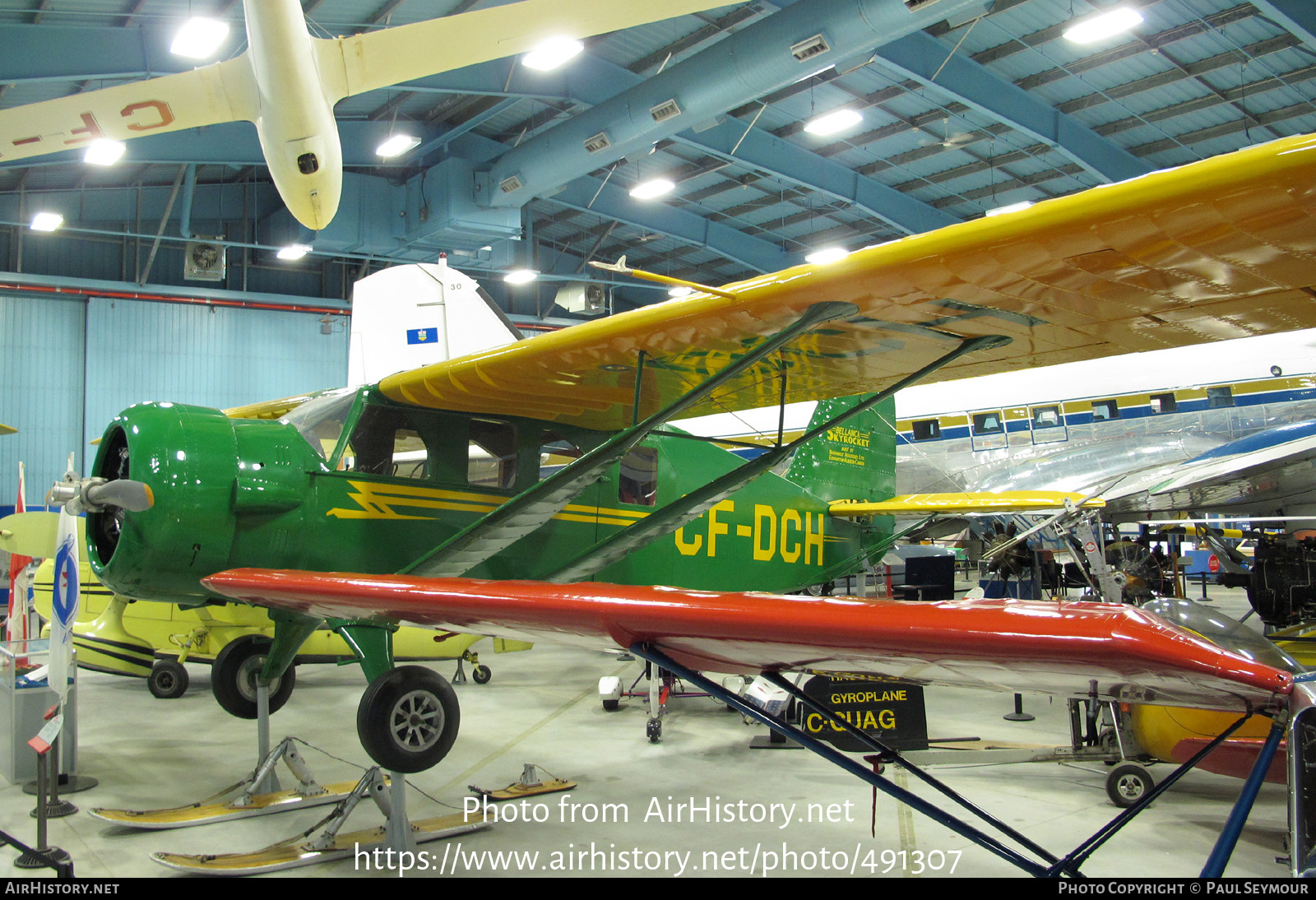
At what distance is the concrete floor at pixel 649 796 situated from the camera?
3824 mm

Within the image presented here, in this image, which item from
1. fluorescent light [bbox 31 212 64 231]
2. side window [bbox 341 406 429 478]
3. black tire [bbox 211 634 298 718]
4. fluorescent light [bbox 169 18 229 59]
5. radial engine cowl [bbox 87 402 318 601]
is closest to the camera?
radial engine cowl [bbox 87 402 318 601]

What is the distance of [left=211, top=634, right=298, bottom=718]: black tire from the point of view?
17.0 ft

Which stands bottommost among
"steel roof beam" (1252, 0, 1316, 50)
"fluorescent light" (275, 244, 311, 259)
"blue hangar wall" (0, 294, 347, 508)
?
"blue hangar wall" (0, 294, 347, 508)

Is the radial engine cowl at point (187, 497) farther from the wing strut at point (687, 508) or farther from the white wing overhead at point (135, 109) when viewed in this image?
the white wing overhead at point (135, 109)

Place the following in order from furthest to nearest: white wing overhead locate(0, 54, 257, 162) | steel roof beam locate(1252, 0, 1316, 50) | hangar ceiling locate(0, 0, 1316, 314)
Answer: hangar ceiling locate(0, 0, 1316, 314) → steel roof beam locate(1252, 0, 1316, 50) → white wing overhead locate(0, 54, 257, 162)

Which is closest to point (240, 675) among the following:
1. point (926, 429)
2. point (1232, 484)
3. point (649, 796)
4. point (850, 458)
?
point (649, 796)

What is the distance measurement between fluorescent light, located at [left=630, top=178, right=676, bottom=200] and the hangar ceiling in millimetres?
859

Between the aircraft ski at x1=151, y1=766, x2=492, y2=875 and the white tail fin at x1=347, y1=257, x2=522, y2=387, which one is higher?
the white tail fin at x1=347, y1=257, x2=522, y2=387

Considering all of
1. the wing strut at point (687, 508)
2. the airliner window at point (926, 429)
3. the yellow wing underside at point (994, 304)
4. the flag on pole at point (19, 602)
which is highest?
the airliner window at point (926, 429)

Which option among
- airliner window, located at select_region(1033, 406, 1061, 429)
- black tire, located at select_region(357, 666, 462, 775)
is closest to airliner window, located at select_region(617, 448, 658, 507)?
black tire, located at select_region(357, 666, 462, 775)

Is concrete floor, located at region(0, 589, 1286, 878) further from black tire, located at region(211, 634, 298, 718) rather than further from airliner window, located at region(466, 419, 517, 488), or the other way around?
airliner window, located at region(466, 419, 517, 488)

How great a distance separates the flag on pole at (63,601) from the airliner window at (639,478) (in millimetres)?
2998

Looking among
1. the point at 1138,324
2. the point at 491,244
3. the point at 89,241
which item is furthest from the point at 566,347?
the point at 89,241

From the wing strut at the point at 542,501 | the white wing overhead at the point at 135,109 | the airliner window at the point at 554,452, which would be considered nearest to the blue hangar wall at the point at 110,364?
the white wing overhead at the point at 135,109
